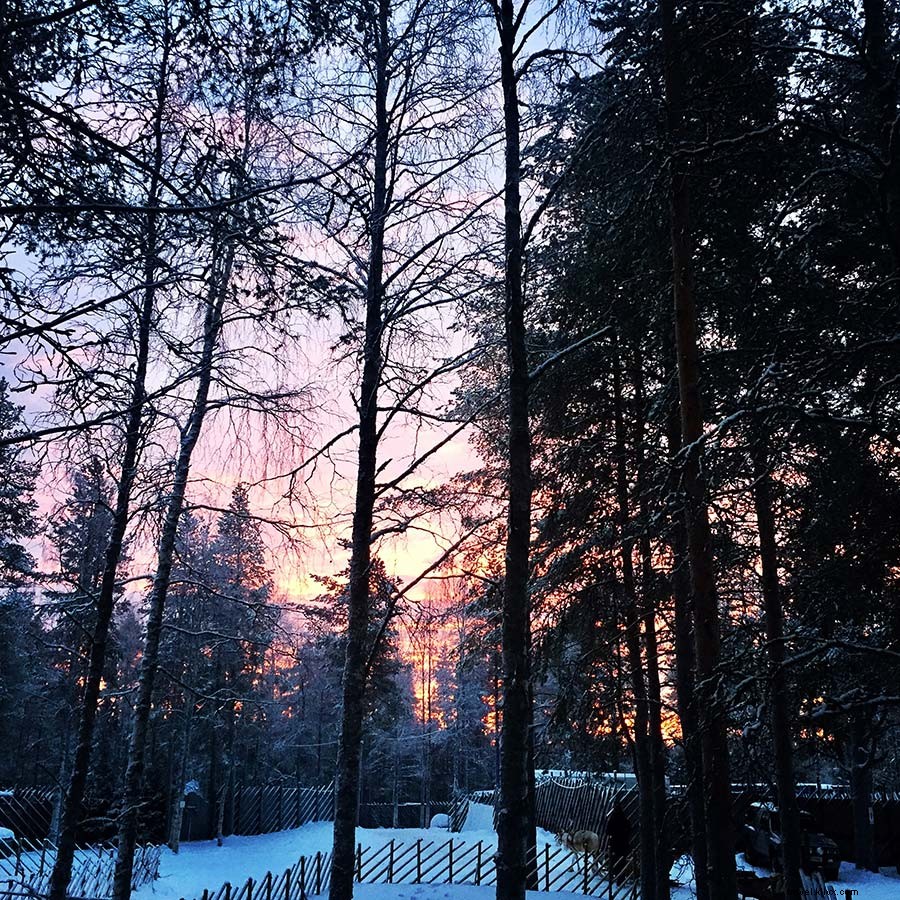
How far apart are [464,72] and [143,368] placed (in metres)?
5.49

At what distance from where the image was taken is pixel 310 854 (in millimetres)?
25141

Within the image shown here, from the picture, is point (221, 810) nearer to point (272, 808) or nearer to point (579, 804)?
point (272, 808)

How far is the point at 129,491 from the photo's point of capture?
29.5 ft

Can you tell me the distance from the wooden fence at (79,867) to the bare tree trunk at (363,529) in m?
12.8

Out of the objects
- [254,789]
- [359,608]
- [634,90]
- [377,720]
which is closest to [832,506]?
[634,90]

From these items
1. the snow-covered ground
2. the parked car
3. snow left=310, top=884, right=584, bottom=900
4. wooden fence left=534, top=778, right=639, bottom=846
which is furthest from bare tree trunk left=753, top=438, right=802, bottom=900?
the snow-covered ground

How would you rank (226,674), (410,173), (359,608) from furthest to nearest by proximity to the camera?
(226,674)
(410,173)
(359,608)

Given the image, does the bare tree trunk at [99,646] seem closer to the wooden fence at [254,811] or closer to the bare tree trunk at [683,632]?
the bare tree trunk at [683,632]

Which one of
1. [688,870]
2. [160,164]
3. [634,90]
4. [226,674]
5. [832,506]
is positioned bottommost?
[688,870]

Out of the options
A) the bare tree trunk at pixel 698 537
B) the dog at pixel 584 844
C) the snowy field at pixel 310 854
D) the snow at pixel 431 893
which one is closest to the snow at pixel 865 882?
the snowy field at pixel 310 854

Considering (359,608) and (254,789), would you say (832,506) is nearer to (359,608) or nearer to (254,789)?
(359,608)

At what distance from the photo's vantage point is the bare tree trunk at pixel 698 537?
222 inches

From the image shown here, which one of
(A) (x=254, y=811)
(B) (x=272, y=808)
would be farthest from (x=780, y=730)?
(B) (x=272, y=808)

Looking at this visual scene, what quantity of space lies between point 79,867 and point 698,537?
20.7 m
